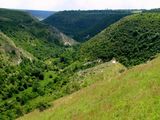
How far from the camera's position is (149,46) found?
19350 centimetres

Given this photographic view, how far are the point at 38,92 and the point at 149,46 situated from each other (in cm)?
5777

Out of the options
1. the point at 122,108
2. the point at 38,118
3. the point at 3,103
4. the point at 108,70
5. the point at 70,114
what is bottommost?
the point at 3,103

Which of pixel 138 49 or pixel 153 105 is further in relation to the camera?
pixel 138 49

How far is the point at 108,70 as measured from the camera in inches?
5059

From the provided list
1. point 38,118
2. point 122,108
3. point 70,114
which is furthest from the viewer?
point 38,118

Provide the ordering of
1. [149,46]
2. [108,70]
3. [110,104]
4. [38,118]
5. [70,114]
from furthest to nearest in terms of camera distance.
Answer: [149,46] < [108,70] < [38,118] < [70,114] < [110,104]

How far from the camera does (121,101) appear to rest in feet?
184

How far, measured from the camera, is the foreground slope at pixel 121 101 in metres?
50.5

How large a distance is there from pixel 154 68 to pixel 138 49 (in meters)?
135

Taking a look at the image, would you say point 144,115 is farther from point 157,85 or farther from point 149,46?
point 149,46

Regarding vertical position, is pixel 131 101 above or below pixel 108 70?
above

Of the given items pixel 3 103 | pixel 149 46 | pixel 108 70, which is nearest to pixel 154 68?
pixel 108 70

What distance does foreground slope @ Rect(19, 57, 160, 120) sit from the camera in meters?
50.5

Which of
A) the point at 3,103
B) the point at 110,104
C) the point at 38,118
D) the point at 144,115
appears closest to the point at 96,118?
the point at 110,104
